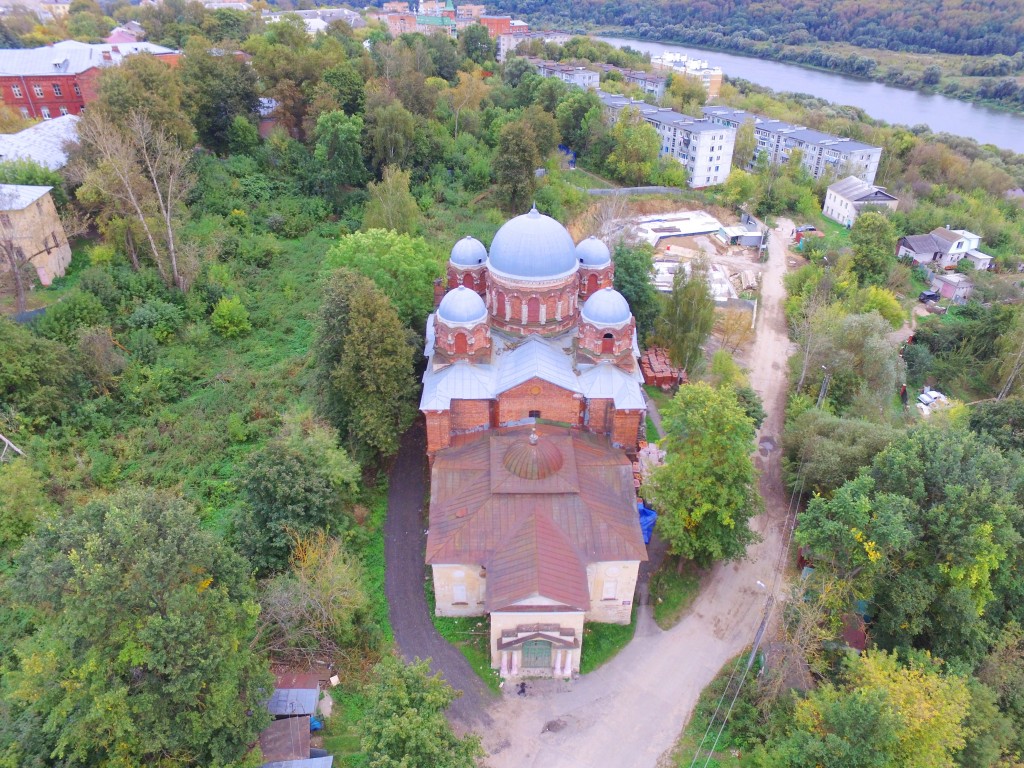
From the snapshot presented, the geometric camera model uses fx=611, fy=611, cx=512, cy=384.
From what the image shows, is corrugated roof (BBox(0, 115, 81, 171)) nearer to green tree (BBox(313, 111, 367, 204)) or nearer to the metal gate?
green tree (BBox(313, 111, 367, 204))

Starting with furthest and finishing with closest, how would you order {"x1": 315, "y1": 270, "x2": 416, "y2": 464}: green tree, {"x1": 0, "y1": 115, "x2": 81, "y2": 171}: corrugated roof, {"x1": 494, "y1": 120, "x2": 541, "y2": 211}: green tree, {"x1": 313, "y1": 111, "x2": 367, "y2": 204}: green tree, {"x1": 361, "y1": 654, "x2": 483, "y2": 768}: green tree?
{"x1": 494, "y1": 120, "x2": 541, "y2": 211}: green tree < {"x1": 313, "y1": 111, "x2": 367, "y2": 204}: green tree < {"x1": 0, "y1": 115, "x2": 81, "y2": 171}: corrugated roof < {"x1": 315, "y1": 270, "x2": 416, "y2": 464}: green tree < {"x1": 361, "y1": 654, "x2": 483, "y2": 768}: green tree

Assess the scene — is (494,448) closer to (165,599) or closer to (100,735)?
(165,599)

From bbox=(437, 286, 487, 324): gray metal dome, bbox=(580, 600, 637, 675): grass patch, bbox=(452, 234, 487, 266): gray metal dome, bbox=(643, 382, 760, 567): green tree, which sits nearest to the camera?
bbox=(580, 600, 637, 675): grass patch

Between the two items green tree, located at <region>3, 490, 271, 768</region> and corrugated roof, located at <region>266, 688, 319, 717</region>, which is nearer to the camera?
green tree, located at <region>3, 490, 271, 768</region>

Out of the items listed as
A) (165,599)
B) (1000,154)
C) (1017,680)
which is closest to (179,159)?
(165,599)

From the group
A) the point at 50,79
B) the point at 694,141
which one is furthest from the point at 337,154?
the point at 694,141

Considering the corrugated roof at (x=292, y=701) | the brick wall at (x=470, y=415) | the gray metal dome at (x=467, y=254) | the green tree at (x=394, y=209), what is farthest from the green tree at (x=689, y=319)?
the corrugated roof at (x=292, y=701)

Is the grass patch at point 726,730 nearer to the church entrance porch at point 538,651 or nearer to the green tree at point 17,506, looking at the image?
the church entrance porch at point 538,651

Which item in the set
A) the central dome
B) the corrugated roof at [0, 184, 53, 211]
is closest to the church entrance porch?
the central dome
